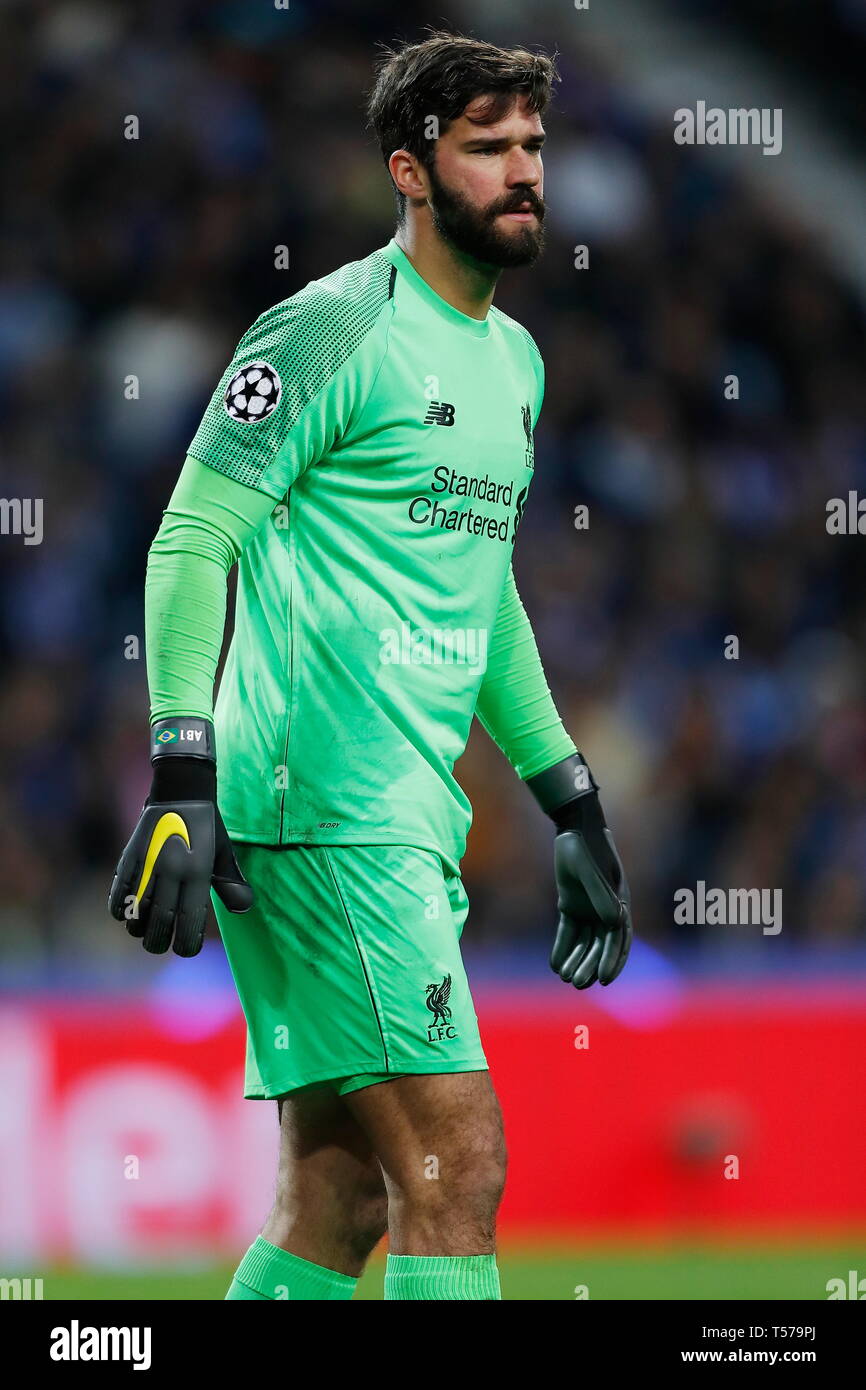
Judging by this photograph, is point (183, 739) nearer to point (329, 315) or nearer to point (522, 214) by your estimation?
point (329, 315)

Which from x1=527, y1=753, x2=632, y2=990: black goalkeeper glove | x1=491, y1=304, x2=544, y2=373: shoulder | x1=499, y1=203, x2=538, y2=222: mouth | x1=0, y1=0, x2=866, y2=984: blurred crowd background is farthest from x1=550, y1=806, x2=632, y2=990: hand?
x1=0, y1=0, x2=866, y2=984: blurred crowd background

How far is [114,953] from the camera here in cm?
689

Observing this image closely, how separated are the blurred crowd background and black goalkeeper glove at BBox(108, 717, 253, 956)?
4027 mm

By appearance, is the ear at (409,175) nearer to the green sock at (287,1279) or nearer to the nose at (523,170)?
the nose at (523,170)

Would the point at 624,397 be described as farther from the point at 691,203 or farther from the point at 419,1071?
the point at 419,1071

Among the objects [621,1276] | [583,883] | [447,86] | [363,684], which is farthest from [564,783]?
[621,1276]

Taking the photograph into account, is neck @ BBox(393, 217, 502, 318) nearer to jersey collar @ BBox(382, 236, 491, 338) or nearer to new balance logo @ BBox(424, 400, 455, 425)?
jersey collar @ BBox(382, 236, 491, 338)

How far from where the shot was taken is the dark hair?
3.08 metres

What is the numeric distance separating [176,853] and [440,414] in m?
0.83

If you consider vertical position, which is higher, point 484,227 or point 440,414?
point 484,227

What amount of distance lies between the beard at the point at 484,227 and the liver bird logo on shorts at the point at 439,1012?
1.16 meters

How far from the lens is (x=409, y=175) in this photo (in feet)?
10.4

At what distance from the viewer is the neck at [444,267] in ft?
10.4

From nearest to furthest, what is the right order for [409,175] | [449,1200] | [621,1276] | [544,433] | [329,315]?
[449,1200] → [329,315] → [409,175] → [621,1276] → [544,433]
